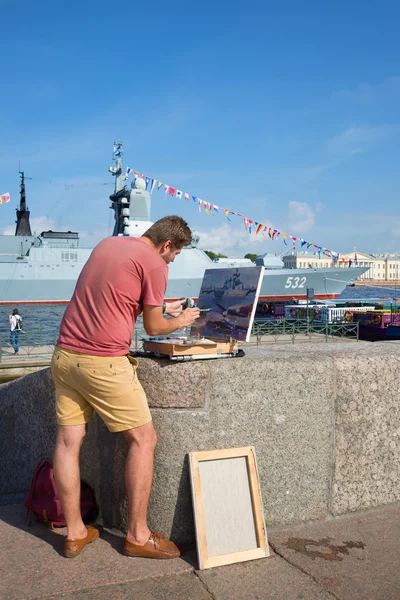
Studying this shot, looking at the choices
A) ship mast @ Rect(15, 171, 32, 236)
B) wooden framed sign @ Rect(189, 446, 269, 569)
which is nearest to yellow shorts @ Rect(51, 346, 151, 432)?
wooden framed sign @ Rect(189, 446, 269, 569)

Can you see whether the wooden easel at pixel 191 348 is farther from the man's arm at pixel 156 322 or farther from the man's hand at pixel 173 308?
the man's hand at pixel 173 308

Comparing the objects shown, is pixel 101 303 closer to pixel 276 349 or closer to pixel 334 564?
pixel 276 349

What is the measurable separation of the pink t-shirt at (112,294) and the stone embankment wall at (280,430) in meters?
0.28

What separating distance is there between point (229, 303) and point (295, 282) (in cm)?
4226

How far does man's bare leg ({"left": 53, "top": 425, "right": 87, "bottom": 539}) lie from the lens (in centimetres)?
245

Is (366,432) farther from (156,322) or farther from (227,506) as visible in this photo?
(156,322)

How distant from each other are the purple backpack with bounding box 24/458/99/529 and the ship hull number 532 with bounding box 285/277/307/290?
138ft

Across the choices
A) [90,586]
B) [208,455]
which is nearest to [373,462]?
[208,455]

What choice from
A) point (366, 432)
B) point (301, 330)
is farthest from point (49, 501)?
point (301, 330)

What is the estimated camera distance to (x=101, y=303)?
236 cm

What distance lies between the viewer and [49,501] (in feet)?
8.96

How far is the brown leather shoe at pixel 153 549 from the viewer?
2.36 m

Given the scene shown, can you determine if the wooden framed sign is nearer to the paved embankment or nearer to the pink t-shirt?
the paved embankment

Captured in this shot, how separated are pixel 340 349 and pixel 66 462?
5.55ft
